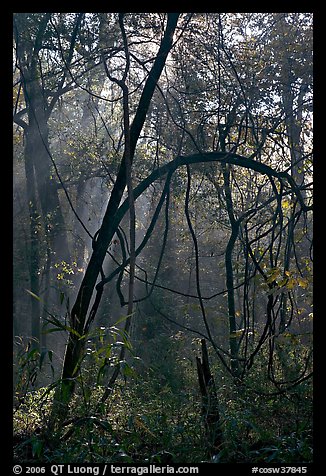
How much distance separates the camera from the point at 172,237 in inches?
510

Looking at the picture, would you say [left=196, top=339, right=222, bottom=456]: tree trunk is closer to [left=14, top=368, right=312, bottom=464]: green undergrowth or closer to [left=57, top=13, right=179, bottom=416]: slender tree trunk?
[left=14, top=368, right=312, bottom=464]: green undergrowth

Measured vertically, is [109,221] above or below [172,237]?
below

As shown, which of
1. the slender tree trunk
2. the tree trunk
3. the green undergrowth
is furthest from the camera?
the slender tree trunk

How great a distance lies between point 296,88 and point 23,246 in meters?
7.73

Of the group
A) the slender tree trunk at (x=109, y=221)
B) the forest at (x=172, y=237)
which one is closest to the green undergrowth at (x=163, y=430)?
the forest at (x=172, y=237)

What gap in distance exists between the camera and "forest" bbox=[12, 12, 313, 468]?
→ 2885 mm

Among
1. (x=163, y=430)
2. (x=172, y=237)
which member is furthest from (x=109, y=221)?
(x=172, y=237)

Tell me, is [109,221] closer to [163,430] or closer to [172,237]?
[163,430]

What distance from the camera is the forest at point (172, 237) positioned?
2885 mm

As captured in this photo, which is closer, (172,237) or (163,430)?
(163,430)

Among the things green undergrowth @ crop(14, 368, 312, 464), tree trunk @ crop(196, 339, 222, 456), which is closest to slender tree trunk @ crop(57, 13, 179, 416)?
green undergrowth @ crop(14, 368, 312, 464)
